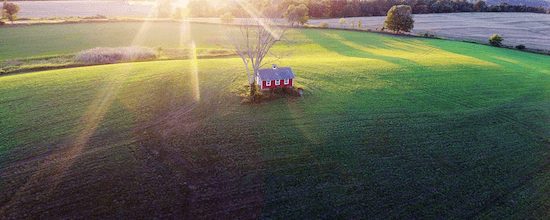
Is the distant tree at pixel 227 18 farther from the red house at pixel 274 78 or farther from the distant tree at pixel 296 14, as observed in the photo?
the red house at pixel 274 78

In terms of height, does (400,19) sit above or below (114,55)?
above

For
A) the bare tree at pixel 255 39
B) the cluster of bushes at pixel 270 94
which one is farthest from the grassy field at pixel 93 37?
the cluster of bushes at pixel 270 94

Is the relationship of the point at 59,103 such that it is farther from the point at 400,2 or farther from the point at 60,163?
the point at 400,2

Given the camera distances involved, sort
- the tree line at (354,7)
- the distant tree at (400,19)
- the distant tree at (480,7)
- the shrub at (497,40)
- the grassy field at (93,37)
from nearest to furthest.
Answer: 1. the grassy field at (93,37)
2. the shrub at (497,40)
3. the distant tree at (400,19)
4. the tree line at (354,7)
5. the distant tree at (480,7)

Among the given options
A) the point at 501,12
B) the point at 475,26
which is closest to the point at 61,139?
the point at 475,26

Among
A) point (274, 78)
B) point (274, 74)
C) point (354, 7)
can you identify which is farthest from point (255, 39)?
point (354, 7)

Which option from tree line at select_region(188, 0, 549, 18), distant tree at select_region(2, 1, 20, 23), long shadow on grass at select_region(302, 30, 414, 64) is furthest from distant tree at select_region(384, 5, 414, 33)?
distant tree at select_region(2, 1, 20, 23)

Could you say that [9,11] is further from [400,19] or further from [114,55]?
[400,19]
